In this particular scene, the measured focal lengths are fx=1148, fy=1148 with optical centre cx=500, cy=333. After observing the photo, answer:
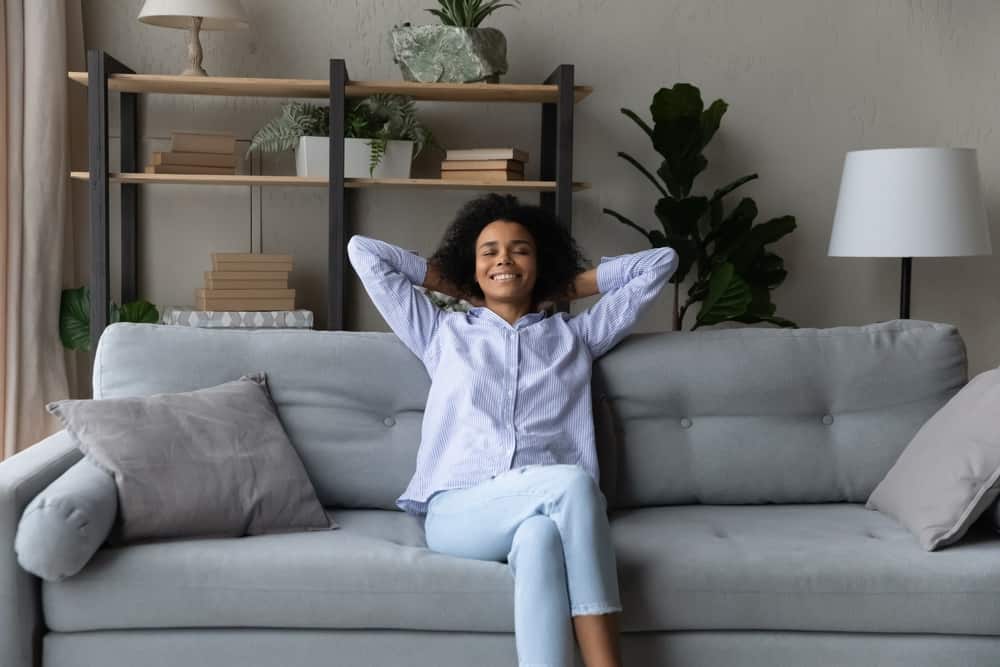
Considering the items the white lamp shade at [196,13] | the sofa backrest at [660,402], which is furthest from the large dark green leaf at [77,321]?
the sofa backrest at [660,402]

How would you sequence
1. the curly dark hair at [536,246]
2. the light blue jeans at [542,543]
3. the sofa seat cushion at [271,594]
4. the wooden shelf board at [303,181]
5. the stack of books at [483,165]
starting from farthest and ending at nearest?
the stack of books at [483,165]
the wooden shelf board at [303,181]
the curly dark hair at [536,246]
the sofa seat cushion at [271,594]
the light blue jeans at [542,543]

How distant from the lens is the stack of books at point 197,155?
3664 mm

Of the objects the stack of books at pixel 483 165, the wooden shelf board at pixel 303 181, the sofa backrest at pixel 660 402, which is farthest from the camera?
the stack of books at pixel 483 165

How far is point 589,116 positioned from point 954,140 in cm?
138

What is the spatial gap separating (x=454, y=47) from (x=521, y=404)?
→ 1690 millimetres

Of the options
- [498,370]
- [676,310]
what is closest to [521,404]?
[498,370]

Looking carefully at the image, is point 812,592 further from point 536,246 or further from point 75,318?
point 75,318

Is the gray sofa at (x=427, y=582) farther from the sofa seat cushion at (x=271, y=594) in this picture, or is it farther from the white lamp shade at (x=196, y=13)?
the white lamp shade at (x=196, y=13)

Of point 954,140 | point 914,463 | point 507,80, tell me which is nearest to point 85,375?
point 507,80

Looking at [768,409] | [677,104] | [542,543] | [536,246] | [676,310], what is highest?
[677,104]

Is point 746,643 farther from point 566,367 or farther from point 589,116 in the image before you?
point 589,116

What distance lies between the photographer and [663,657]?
6.74 ft

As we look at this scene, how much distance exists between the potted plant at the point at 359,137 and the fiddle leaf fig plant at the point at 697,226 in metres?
0.74

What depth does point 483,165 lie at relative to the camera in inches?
147
